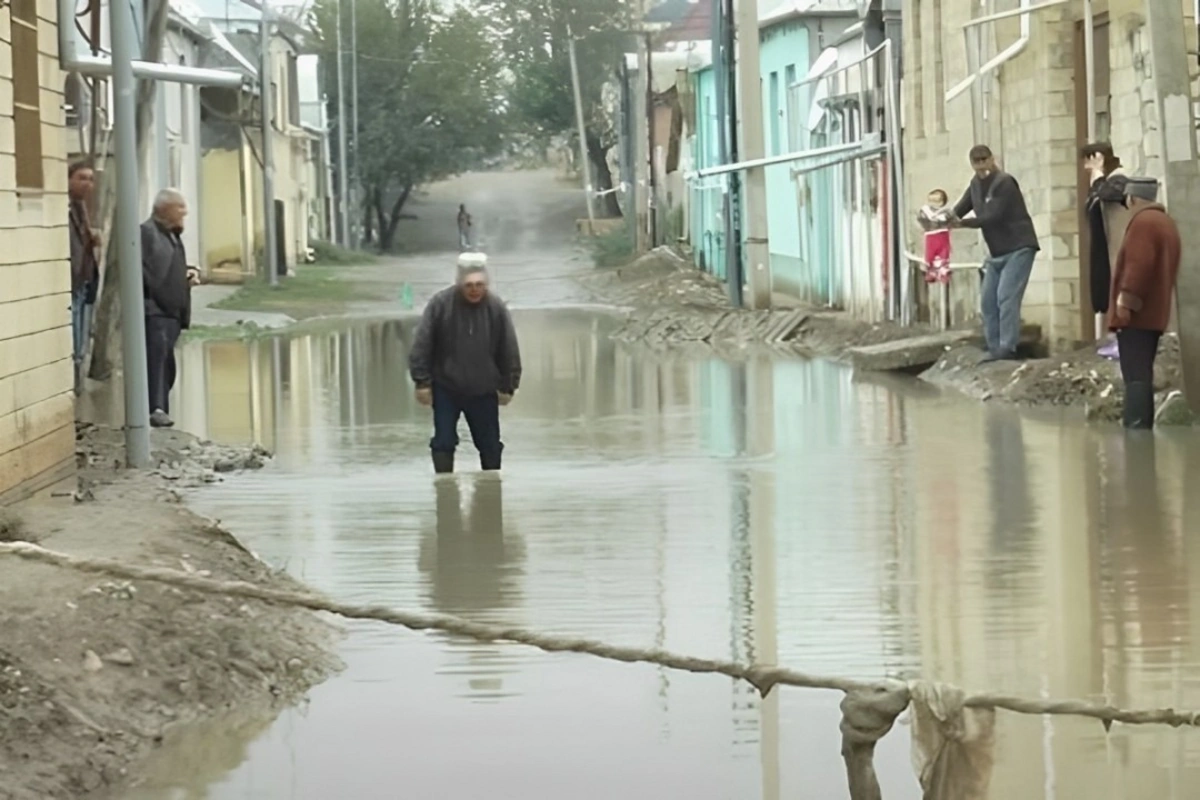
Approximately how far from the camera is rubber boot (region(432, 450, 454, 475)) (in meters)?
13.8

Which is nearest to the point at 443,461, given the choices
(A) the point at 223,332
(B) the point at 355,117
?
(A) the point at 223,332

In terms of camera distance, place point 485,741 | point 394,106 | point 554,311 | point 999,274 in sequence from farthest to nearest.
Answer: point 394,106 → point 554,311 → point 999,274 → point 485,741

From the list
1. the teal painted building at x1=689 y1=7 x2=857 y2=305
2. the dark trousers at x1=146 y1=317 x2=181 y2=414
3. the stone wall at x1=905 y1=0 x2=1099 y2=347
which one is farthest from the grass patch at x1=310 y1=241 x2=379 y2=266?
the dark trousers at x1=146 y1=317 x2=181 y2=414

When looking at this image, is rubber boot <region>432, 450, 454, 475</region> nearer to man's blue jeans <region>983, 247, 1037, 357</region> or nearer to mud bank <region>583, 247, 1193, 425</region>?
mud bank <region>583, 247, 1193, 425</region>

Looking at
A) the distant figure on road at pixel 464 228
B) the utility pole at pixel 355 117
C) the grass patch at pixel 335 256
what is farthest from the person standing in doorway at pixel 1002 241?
the distant figure on road at pixel 464 228

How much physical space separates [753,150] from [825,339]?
169 inches

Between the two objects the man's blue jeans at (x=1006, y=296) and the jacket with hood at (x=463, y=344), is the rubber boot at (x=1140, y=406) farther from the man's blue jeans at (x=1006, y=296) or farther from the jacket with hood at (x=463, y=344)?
the man's blue jeans at (x=1006, y=296)

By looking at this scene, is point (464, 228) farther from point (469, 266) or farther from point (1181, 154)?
point (469, 266)

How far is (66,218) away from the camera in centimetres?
1449

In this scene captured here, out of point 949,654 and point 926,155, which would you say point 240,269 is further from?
point 949,654

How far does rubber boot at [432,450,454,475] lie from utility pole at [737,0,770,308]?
1562 cm

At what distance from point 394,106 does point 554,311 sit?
37924 mm

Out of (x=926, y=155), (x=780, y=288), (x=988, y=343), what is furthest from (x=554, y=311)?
(x=988, y=343)

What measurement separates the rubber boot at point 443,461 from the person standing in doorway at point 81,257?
14.7 feet
